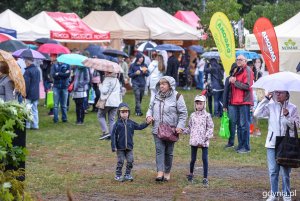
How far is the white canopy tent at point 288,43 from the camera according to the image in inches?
723

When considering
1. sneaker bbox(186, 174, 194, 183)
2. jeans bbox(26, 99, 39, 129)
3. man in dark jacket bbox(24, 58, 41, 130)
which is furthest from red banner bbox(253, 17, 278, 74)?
jeans bbox(26, 99, 39, 129)

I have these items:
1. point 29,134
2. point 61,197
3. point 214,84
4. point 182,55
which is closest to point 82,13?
point 182,55

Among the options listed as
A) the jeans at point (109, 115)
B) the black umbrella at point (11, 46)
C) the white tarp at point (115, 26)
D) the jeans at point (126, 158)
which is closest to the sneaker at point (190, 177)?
the jeans at point (126, 158)

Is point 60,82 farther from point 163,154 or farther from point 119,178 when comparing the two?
point 163,154

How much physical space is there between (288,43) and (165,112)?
7.51 meters

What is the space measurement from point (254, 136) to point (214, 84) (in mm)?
3694

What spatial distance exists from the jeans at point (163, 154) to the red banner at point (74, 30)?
17.3 m

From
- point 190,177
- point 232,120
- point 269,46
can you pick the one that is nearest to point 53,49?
point 232,120

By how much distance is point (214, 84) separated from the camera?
2125 centimetres

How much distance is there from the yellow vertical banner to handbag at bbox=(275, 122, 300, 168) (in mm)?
7009

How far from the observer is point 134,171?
1302cm

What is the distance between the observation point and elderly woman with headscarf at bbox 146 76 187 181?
11.7 metres

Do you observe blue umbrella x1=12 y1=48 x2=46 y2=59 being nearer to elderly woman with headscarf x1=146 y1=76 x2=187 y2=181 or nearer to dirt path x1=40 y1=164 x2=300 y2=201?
dirt path x1=40 y1=164 x2=300 y2=201

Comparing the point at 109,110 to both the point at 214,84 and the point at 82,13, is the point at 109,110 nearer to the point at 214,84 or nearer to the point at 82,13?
the point at 214,84
